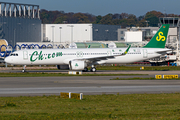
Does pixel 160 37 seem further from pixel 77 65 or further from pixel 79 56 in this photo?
pixel 77 65

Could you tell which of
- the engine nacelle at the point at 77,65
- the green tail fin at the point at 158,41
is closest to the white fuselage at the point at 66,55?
the green tail fin at the point at 158,41

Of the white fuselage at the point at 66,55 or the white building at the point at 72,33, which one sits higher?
the white building at the point at 72,33

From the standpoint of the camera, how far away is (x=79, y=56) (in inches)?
2095

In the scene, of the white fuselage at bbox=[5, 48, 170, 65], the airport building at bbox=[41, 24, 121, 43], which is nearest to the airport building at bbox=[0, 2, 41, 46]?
the airport building at bbox=[41, 24, 121, 43]

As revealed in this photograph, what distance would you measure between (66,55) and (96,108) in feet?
119

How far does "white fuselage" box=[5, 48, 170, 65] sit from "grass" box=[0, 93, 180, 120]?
104ft

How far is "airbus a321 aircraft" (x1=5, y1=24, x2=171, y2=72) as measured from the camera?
5147 cm

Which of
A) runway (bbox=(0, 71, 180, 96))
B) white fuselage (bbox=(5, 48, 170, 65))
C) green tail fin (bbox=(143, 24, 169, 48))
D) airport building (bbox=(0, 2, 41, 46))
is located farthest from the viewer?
airport building (bbox=(0, 2, 41, 46))

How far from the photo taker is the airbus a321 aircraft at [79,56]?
5147cm

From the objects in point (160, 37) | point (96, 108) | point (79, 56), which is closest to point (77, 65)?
point (79, 56)

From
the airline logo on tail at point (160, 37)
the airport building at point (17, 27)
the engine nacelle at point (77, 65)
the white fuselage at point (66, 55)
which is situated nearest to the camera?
the engine nacelle at point (77, 65)

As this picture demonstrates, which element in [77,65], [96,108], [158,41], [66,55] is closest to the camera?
[96,108]

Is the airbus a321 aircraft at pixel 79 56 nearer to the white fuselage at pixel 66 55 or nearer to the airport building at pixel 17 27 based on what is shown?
the white fuselage at pixel 66 55

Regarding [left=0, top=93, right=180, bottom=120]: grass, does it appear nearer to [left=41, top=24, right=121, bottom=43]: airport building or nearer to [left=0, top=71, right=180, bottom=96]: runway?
[left=0, top=71, right=180, bottom=96]: runway
